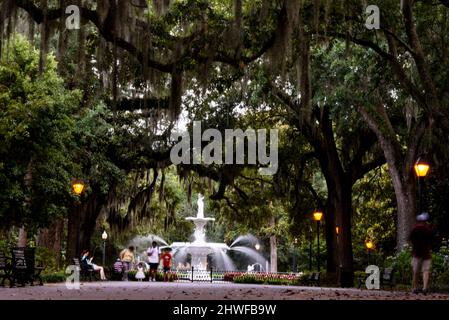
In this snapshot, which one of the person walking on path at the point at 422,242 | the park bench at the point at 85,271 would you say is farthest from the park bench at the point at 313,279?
the person walking on path at the point at 422,242

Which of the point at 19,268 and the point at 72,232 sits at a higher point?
the point at 72,232

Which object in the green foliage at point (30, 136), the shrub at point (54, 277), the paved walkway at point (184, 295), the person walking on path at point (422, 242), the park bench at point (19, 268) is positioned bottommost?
the paved walkway at point (184, 295)

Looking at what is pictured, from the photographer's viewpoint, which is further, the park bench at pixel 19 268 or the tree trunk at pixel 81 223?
the tree trunk at pixel 81 223

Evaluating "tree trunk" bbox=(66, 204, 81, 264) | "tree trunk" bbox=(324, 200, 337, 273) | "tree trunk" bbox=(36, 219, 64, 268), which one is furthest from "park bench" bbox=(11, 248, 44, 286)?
"tree trunk" bbox=(324, 200, 337, 273)

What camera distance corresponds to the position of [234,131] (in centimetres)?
2680

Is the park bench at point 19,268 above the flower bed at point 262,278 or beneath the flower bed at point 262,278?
above

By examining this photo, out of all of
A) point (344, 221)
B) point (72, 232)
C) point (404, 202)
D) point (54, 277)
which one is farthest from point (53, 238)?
point (404, 202)

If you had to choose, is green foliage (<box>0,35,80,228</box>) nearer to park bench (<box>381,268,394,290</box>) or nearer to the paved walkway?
the paved walkway

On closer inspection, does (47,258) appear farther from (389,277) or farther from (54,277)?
(389,277)

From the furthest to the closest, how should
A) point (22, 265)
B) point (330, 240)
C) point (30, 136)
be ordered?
point (330, 240) < point (30, 136) < point (22, 265)

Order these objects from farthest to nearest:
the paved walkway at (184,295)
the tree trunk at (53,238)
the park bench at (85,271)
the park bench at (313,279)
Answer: the tree trunk at (53,238) < the park bench at (313,279) < the park bench at (85,271) < the paved walkway at (184,295)

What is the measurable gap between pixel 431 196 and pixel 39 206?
1536 centimetres

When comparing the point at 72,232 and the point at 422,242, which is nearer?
the point at 422,242

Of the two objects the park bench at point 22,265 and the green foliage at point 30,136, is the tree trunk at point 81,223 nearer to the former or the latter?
the green foliage at point 30,136
